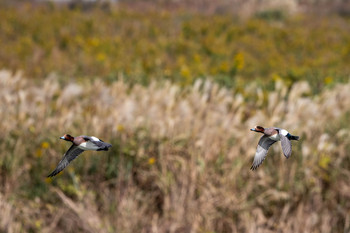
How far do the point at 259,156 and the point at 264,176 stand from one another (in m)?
6.65

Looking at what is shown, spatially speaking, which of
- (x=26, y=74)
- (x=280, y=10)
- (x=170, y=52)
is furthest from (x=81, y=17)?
(x=280, y=10)

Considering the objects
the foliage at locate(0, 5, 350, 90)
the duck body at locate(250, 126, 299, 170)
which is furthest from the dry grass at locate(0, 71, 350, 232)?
the foliage at locate(0, 5, 350, 90)

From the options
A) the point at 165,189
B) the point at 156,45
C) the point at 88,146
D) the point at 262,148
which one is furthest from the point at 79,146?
the point at 156,45

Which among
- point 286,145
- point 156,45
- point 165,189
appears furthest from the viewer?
point 156,45

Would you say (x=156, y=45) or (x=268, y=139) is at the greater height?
(x=156, y=45)

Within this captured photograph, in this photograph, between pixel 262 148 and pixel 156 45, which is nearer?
pixel 262 148

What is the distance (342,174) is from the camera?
7797 mm

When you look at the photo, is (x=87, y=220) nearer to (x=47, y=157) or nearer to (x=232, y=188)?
(x=47, y=157)

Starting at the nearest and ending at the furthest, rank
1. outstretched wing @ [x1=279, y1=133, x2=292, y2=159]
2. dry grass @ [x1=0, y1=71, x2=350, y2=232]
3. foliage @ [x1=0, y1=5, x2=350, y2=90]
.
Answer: outstretched wing @ [x1=279, y1=133, x2=292, y2=159] < dry grass @ [x1=0, y1=71, x2=350, y2=232] < foliage @ [x1=0, y1=5, x2=350, y2=90]

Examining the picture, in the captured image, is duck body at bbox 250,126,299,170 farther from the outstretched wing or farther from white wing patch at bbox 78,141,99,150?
→ white wing patch at bbox 78,141,99,150

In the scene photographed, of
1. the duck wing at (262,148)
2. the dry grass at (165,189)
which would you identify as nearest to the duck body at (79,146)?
the duck wing at (262,148)

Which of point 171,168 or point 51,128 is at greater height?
point 51,128

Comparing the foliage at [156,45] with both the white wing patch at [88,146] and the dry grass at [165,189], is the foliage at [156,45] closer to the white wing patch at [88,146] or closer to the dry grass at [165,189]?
the dry grass at [165,189]

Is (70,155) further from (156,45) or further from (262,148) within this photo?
(156,45)
